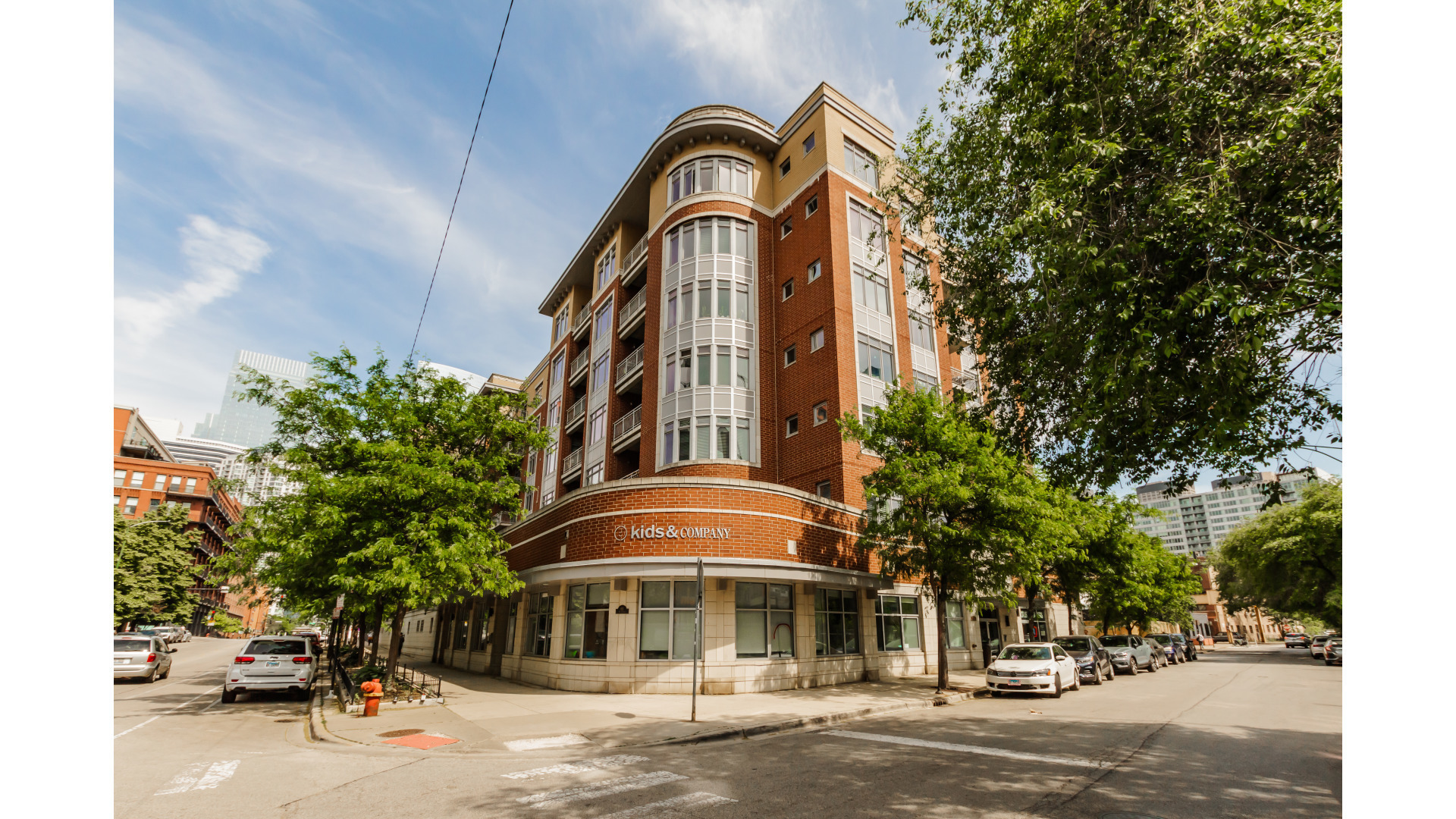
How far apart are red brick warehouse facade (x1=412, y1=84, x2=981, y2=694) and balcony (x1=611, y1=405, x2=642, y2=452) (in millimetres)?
155

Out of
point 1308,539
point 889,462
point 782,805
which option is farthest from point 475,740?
point 1308,539

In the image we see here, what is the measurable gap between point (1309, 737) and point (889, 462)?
35.5 feet

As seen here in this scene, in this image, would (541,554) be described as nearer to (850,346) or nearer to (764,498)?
(764,498)

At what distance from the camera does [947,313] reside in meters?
11.8

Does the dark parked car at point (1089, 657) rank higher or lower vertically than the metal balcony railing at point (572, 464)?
lower

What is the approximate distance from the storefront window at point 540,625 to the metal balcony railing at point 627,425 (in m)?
8.76

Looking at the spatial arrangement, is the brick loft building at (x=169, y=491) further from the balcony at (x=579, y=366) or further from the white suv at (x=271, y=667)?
the white suv at (x=271, y=667)

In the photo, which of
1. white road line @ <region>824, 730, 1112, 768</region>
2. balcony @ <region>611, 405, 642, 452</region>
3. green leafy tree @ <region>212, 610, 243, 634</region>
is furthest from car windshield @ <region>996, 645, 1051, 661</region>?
green leafy tree @ <region>212, 610, 243, 634</region>

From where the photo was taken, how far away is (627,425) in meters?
30.2

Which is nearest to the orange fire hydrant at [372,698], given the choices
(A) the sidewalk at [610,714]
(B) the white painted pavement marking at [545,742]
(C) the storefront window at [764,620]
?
(A) the sidewalk at [610,714]

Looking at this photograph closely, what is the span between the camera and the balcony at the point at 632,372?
98.9 feet

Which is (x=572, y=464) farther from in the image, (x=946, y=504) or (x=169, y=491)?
(x=169, y=491)

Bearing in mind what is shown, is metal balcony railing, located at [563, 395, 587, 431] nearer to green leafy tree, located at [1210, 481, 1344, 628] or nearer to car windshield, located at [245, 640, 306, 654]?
car windshield, located at [245, 640, 306, 654]

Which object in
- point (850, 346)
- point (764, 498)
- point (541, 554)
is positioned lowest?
point (541, 554)
